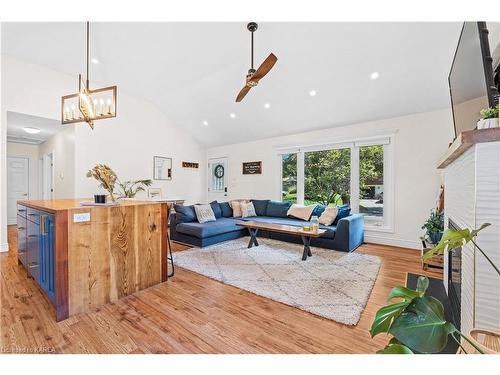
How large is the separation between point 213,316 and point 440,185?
13.4 ft

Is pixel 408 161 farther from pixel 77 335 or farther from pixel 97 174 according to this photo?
pixel 77 335

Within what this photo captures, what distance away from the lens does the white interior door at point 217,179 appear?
716cm

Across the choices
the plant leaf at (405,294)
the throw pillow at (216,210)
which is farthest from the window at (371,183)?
the plant leaf at (405,294)

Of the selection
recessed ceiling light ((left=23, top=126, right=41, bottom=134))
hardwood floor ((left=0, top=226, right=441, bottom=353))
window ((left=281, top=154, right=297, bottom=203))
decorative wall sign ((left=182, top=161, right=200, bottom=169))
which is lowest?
hardwood floor ((left=0, top=226, right=441, bottom=353))

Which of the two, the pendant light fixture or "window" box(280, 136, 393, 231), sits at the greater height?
the pendant light fixture

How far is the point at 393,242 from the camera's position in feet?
14.3

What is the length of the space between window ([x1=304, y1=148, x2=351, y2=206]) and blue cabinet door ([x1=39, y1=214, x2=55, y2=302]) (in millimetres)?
4706

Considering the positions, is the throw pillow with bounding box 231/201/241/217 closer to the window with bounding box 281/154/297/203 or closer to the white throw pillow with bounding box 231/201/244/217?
the white throw pillow with bounding box 231/201/244/217

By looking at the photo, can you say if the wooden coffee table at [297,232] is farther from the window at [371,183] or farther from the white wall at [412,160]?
the white wall at [412,160]

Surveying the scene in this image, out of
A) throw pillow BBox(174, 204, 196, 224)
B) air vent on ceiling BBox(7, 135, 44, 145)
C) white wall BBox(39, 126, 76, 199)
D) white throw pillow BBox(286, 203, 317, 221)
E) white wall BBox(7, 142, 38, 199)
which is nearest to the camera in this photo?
throw pillow BBox(174, 204, 196, 224)

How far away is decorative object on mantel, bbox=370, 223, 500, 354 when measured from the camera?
2.26 feet

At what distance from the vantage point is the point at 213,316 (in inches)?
78.3

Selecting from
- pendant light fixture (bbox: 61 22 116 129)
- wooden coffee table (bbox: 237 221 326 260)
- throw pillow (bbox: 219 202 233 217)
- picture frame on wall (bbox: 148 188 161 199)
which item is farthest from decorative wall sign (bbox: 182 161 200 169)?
pendant light fixture (bbox: 61 22 116 129)
